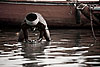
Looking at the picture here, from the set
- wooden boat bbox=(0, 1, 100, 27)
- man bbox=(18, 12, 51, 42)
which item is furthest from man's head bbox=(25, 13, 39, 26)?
wooden boat bbox=(0, 1, 100, 27)

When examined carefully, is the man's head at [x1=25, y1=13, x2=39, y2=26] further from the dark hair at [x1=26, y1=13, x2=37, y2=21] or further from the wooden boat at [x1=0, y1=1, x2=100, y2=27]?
the wooden boat at [x1=0, y1=1, x2=100, y2=27]

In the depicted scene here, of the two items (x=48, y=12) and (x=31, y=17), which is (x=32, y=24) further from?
(x=48, y=12)

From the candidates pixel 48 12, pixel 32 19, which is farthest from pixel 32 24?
pixel 48 12

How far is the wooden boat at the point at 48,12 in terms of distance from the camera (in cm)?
1939

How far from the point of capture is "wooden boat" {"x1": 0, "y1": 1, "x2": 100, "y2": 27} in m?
19.4

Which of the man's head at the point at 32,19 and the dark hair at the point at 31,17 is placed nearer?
the man's head at the point at 32,19

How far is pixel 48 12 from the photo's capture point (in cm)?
1950

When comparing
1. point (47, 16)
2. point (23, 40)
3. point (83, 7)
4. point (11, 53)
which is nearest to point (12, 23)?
point (47, 16)

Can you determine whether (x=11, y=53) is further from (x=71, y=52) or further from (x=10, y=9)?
(x=10, y=9)

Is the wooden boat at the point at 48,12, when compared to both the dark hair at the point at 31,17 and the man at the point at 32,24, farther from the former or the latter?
the dark hair at the point at 31,17

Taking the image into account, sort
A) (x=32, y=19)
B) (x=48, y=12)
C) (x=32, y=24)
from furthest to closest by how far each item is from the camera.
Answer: (x=48, y=12) → (x=32, y=19) → (x=32, y=24)

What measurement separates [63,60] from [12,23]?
1283 cm

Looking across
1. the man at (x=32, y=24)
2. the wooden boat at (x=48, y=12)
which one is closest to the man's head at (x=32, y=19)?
the man at (x=32, y=24)

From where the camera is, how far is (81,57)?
313 inches
